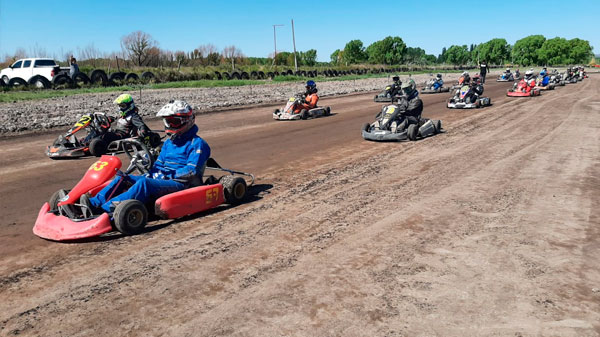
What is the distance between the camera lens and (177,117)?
5727 millimetres

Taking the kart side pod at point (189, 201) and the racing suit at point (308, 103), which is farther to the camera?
the racing suit at point (308, 103)

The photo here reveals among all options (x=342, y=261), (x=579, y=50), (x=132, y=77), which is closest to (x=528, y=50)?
(x=579, y=50)

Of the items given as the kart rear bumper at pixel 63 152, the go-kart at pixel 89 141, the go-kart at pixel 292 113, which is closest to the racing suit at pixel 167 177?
the go-kart at pixel 89 141

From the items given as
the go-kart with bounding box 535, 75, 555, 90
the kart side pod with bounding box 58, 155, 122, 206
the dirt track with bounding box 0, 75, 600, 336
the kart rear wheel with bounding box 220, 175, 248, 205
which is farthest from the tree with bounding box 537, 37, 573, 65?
the kart side pod with bounding box 58, 155, 122, 206

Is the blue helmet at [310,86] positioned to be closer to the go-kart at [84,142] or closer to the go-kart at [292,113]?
the go-kart at [292,113]

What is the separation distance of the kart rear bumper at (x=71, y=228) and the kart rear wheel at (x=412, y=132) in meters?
7.96

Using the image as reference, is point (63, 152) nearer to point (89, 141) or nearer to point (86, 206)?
point (89, 141)

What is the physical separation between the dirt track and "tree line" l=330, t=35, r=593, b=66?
102 m

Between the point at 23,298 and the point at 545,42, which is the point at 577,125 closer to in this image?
the point at 23,298

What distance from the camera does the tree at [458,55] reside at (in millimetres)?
145225

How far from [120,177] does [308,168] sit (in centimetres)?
406

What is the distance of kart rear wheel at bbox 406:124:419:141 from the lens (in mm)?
11133

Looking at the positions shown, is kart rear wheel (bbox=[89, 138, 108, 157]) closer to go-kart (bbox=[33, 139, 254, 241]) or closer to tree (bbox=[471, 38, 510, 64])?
go-kart (bbox=[33, 139, 254, 241])

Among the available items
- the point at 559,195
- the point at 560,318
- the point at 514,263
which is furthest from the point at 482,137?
the point at 560,318
